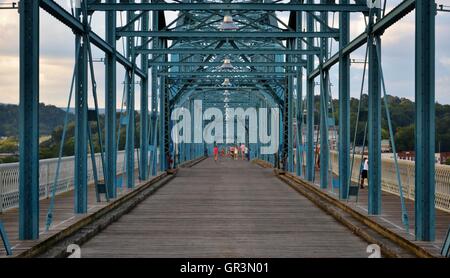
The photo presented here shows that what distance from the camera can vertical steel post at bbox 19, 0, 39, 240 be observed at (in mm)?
10430

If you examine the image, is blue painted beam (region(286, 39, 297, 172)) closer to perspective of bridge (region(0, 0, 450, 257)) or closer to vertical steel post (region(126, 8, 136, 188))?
perspective of bridge (region(0, 0, 450, 257))

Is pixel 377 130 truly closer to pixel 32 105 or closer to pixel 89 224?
pixel 89 224

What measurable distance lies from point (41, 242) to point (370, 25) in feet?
21.2

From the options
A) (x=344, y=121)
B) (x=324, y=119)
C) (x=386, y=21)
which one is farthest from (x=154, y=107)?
(x=386, y=21)

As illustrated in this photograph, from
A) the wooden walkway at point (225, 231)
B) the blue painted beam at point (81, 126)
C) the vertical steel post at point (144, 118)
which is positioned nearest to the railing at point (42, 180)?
the vertical steel post at point (144, 118)

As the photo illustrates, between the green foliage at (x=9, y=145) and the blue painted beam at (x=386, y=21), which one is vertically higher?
the blue painted beam at (x=386, y=21)

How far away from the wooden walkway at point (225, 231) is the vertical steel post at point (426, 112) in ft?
3.79

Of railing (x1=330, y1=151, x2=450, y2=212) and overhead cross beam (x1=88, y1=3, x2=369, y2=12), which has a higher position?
overhead cross beam (x1=88, y1=3, x2=369, y2=12)

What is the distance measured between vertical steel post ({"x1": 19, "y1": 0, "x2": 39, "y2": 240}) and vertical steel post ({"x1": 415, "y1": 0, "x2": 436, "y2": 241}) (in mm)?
4561

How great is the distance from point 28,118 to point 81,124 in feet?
13.7

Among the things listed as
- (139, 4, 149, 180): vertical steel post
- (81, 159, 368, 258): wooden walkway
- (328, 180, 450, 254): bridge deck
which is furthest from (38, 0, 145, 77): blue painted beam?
(139, 4, 149, 180): vertical steel post

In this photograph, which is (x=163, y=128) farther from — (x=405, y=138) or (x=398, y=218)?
(x=398, y=218)

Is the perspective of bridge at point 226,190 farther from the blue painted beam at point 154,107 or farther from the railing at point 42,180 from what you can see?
the blue painted beam at point 154,107

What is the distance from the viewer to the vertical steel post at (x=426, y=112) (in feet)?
33.4
